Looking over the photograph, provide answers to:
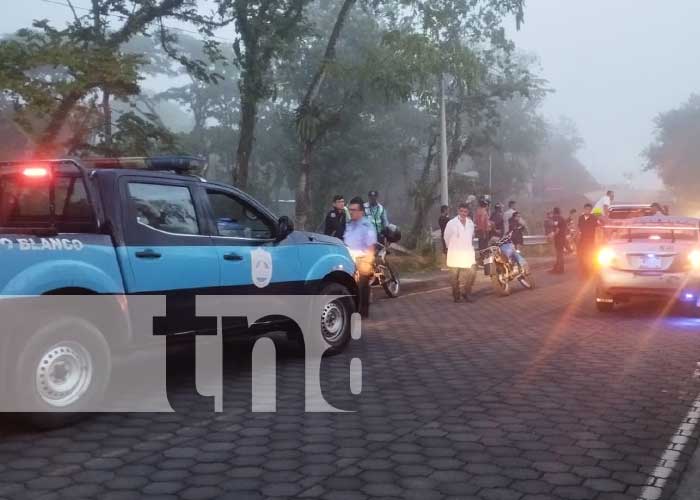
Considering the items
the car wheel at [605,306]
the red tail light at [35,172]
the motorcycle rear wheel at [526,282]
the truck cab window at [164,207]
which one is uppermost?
the red tail light at [35,172]

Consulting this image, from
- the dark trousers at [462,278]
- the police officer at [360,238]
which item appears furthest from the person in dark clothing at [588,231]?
the police officer at [360,238]

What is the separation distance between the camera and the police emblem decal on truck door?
7.31 metres

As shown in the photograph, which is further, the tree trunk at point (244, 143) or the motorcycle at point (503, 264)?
the tree trunk at point (244, 143)

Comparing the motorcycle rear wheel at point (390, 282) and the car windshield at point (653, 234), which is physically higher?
the car windshield at point (653, 234)

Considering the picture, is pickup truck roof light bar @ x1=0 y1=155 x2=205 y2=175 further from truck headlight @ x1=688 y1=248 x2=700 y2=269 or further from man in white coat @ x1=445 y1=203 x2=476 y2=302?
truck headlight @ x1=688 y1=248 x2=700 y2=269

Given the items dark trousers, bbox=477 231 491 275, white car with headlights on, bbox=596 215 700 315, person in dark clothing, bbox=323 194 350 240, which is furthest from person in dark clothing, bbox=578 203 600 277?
person in dark clothing, bbox=323 194 350 240

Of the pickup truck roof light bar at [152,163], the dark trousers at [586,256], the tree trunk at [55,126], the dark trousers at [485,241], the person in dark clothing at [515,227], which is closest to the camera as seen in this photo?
the pickup truck roof light bar at [152,163]

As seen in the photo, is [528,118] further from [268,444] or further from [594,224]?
[268,444]

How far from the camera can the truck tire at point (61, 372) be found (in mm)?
5348

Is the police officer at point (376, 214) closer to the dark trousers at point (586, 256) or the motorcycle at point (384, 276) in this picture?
the motorcycle at point (384, 276)

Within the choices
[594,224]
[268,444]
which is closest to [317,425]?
[268,444]

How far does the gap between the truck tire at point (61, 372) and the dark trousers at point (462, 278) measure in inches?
341

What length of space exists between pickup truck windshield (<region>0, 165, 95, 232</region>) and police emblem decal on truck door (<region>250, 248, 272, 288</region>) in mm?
1764

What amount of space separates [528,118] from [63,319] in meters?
60.7
